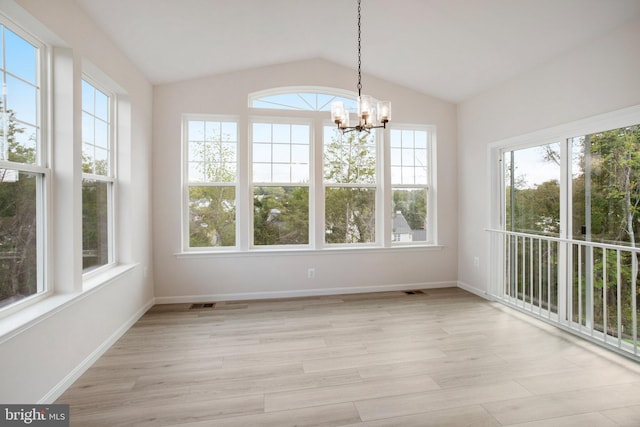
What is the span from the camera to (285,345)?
2.82 m

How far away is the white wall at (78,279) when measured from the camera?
1817mm

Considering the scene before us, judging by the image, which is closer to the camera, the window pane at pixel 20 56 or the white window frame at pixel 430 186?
the window pane at pixel 20 56

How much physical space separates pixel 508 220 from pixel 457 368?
239 cm

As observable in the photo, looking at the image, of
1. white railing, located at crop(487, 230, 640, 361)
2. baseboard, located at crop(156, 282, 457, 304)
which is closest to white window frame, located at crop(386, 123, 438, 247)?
baseboard, located at crop(156, 282, 457, 304)

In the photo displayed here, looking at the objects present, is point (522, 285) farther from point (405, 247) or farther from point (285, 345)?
point (285, 345)

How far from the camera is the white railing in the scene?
267 centimetres

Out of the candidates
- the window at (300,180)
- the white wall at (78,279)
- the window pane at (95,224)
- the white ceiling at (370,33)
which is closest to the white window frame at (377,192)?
the window at (300,180)

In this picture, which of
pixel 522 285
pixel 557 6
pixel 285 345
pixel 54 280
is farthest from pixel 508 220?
pixel 54 280

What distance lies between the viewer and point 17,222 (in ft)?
6.47

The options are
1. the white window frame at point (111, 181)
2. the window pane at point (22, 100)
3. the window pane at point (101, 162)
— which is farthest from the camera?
the white window frame at point (111, 181)

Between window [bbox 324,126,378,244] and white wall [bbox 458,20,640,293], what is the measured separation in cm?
134

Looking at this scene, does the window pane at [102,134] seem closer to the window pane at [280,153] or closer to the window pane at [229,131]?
the window pane at [229,131]

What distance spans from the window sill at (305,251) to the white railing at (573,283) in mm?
985

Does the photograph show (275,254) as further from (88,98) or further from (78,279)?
(88,98)
